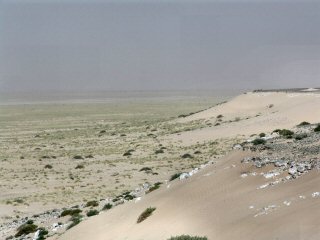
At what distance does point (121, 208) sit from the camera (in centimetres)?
2806

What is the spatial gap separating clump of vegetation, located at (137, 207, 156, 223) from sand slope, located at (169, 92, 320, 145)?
160 feet

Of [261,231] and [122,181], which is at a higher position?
[261,231]

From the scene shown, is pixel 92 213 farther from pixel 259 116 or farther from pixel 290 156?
pixel 259 116

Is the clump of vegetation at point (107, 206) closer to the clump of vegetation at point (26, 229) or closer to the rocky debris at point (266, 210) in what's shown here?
the clump of vegetation at point (26, 229)

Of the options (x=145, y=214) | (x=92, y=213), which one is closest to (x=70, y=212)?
(x=92, y=213)

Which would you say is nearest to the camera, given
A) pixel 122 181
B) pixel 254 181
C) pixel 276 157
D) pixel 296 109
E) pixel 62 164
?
pixel 254 181

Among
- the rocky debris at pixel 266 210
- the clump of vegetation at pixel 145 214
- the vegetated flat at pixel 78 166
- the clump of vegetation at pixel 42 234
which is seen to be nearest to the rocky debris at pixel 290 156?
the rocky debris at pixel 266 210

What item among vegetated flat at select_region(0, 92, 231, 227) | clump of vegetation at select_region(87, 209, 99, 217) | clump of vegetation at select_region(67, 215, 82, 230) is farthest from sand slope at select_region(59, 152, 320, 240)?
vegetated flat at select_region(0, 92, 231, 227)

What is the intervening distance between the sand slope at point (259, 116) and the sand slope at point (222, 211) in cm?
4592

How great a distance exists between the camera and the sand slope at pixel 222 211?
1756 cm

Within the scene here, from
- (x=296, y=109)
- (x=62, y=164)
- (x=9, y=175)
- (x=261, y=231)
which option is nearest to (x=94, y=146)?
(x=62, y=164)

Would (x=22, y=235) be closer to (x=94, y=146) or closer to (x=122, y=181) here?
(x=122, y=181)

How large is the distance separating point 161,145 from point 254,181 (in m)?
50.5

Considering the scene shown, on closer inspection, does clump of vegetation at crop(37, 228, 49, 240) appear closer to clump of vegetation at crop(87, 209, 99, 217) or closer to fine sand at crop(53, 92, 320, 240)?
fine sand at crop(53, 92, 320, 240)
